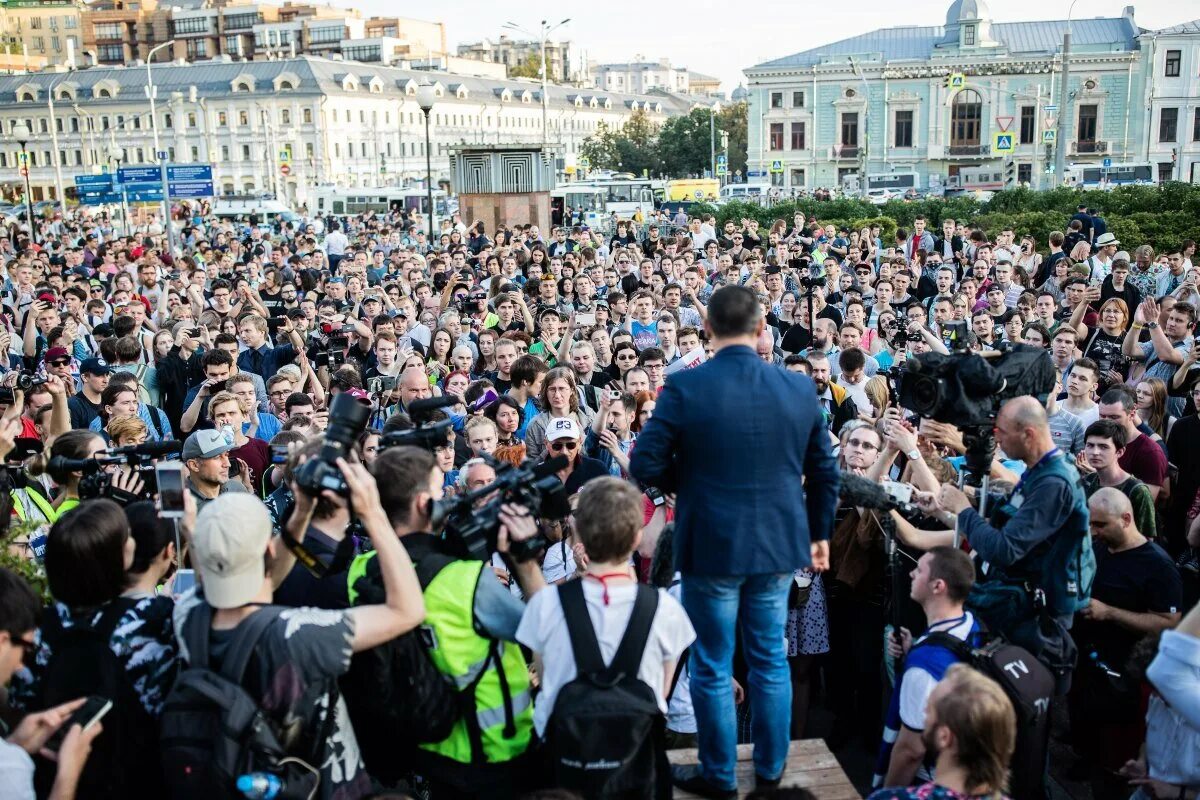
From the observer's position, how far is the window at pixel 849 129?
67438 mm

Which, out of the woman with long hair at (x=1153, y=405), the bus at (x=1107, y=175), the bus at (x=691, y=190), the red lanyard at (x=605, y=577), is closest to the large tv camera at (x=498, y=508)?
the red lanyard at (x=605, y=577)

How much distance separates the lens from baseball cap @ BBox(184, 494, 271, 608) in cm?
309

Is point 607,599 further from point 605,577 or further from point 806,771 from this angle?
point 806,771

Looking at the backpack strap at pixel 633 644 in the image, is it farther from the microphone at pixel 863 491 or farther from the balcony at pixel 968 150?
the balcony at pixel 968 150

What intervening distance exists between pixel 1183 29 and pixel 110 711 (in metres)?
72.6

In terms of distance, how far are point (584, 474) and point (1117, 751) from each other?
3211 mm

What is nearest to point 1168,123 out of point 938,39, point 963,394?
point 938,39

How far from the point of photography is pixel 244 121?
3433 inches

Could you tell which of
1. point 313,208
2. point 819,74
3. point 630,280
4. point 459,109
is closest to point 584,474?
point 630,280

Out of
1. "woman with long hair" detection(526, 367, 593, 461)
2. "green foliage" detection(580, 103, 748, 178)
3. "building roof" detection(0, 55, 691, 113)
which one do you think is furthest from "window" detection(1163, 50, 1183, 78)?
"woman with long hair" detection(526, 367, 593, 461)

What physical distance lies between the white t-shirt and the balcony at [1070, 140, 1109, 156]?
70481 mm

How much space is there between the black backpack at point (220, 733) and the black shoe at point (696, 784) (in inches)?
59.2

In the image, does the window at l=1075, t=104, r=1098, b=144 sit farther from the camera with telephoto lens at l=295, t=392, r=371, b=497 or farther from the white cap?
the white cap

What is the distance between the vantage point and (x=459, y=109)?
9762cm
